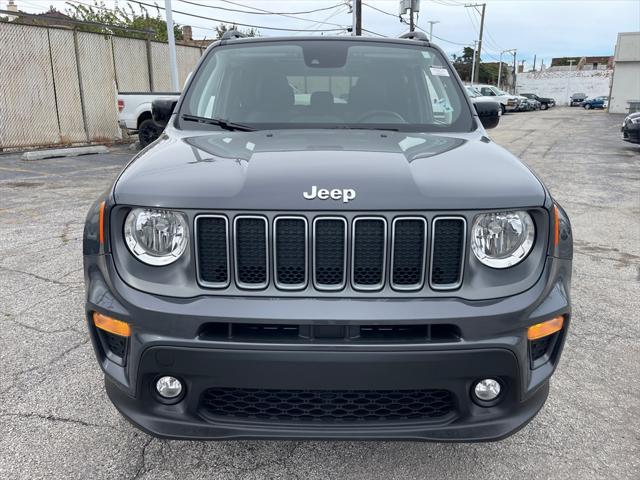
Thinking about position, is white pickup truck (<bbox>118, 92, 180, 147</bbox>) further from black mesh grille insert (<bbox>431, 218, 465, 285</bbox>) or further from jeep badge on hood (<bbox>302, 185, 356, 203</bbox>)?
black mesh grille insert (<bbox>431, 218, 465, 285</bbox>)

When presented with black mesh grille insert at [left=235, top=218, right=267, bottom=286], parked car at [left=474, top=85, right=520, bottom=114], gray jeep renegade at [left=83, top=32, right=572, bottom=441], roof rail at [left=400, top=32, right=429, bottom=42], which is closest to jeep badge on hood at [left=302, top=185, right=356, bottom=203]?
gray jeep renegade at [left=83, top=32, right=572, bottom=441]

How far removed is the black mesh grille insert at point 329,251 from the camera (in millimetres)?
1894

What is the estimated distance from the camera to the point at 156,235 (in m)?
1.96

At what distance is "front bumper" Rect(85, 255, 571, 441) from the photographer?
1.83 m

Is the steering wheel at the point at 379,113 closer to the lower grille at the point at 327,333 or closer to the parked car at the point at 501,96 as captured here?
the lower grille at the point at 327,333

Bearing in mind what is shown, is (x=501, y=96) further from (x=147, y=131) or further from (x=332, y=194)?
(x=332, y=194)

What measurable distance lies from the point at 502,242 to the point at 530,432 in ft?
3.87

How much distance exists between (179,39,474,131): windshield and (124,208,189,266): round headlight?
3.77 ft

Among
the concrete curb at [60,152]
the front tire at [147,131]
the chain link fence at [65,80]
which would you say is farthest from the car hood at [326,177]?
the chain link fence at [65,80]

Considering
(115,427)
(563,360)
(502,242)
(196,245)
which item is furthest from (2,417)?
(563,360)

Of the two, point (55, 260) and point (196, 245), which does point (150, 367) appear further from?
point (55, 260)

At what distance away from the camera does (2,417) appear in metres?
2.69

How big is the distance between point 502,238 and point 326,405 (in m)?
0.88

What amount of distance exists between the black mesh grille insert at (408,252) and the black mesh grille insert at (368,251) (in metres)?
0.05
